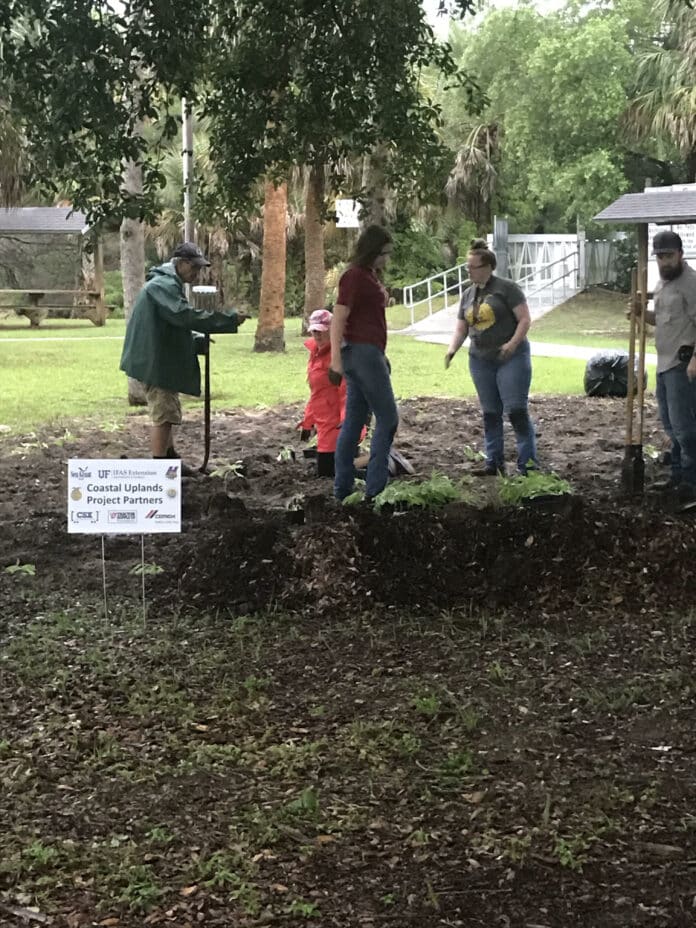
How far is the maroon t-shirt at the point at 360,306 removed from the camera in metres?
6.32

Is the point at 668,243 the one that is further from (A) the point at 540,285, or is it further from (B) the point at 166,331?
(A) the point at 540,285

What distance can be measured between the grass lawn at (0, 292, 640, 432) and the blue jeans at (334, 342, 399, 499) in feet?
18.1

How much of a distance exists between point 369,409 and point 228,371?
11.4 meters

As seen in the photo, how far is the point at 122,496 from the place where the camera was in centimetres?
486

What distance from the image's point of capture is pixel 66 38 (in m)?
5.50

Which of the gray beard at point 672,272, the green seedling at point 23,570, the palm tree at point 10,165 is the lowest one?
the green seedling at point 23,570

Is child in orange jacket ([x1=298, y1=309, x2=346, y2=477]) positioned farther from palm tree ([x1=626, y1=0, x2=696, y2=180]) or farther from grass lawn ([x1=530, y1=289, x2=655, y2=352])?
palm tree ([x1=626, y1=0, x2=696, y2=180])

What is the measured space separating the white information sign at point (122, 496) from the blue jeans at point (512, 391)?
3.11 metres

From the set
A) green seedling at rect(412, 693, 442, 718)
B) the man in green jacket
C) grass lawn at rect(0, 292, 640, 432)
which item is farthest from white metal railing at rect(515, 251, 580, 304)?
green seedling at rect(412, 693, 442, 718)

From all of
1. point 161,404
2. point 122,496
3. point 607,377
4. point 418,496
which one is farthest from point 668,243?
point 607,377

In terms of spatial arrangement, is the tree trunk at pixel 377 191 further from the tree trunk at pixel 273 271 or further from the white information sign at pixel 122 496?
the tree trunk at pixel 273 271

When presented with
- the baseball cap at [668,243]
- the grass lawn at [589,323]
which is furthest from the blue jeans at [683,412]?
the grass lawn at [589,323]

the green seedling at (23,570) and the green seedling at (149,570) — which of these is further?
the green seedling at (23,570)

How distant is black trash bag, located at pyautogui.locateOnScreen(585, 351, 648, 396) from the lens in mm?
13344
